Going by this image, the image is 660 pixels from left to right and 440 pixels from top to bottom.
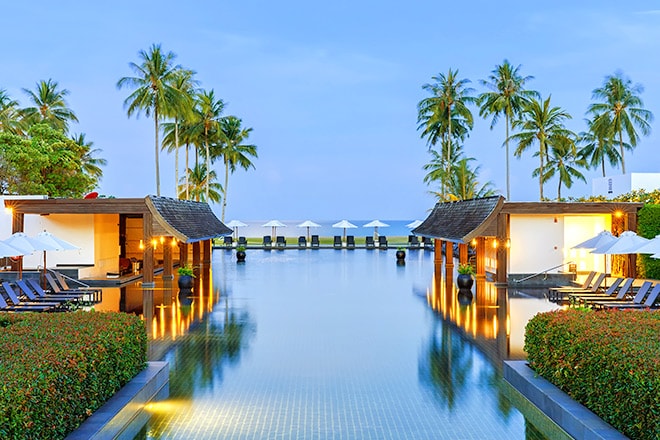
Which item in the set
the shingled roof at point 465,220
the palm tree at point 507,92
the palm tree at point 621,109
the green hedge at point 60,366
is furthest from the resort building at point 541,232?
→ the palm tree at point 621,109

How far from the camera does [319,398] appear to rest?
8.18 meters

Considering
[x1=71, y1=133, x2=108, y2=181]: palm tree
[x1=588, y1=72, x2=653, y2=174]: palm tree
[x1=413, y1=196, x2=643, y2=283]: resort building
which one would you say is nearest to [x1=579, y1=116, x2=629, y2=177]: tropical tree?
[x1=588, y1=72, x2=653, y2=174]: palm tree

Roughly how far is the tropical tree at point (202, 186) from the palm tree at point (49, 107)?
9083mm

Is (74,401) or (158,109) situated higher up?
(158,109)

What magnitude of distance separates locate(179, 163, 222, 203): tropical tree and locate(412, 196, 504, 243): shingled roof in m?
21.9

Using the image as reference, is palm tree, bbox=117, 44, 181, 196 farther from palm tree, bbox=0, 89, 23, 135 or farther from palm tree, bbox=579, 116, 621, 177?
palm tree, bbox=579, 116, 621, 177

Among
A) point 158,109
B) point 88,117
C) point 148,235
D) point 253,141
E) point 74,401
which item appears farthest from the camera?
point 88,117

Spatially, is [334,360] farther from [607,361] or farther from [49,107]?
[49,107]

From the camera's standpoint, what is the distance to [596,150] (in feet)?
148

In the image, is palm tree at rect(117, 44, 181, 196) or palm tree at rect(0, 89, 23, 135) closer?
palm tree at rect(117, 44, 181, 196)

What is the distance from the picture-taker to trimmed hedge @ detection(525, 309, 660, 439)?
555 cm

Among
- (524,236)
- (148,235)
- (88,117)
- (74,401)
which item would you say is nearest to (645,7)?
(524,236)

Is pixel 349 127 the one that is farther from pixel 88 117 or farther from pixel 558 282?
pixel 558 282

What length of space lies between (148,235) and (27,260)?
5658mm
